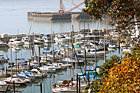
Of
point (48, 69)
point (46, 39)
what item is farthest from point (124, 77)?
point (46, 39)

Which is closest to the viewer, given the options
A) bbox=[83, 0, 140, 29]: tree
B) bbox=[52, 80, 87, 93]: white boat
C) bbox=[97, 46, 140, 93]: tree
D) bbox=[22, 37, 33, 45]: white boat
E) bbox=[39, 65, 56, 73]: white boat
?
bbox=[97, 46, 140, 93]: tree

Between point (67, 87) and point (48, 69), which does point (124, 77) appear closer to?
point (67, 87)

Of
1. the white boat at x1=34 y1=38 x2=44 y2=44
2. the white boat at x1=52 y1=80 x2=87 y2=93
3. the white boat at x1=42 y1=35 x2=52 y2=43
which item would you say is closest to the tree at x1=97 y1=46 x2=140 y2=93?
the white boat at x1=52 y1=80 x2=87 y2=93

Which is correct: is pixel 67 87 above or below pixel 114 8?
below

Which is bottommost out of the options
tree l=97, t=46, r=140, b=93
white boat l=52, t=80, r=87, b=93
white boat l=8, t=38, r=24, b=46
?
white boat l=52, t=80, r=87, b=93

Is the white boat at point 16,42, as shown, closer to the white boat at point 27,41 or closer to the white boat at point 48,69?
the white boat at point 27,41

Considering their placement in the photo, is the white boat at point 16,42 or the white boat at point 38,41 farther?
the white boat at point 38,41

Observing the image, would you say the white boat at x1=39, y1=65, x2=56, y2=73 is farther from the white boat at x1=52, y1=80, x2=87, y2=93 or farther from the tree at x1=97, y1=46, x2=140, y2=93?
the tree at x1=97, y1=46, x2=140, y2=93

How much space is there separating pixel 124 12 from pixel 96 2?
2.04 feet

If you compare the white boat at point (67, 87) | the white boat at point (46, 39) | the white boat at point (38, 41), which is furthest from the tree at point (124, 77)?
the white boat at point (46, 39)

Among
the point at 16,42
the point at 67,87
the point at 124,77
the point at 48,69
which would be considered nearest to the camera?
the point at 124,77

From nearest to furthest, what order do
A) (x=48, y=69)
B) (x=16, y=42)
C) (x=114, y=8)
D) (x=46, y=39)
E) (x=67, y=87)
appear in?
(x=114, y=8) → (x=67, y=87) → (x=48, y=69) → (x=16, y=42) → (x=46, y=39)

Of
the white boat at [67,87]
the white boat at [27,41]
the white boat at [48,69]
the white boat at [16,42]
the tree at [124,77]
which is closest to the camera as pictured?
the tree at [124,77]

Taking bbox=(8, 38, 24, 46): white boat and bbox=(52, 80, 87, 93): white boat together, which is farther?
bbox=(8, 38, 24, 46): white boat
